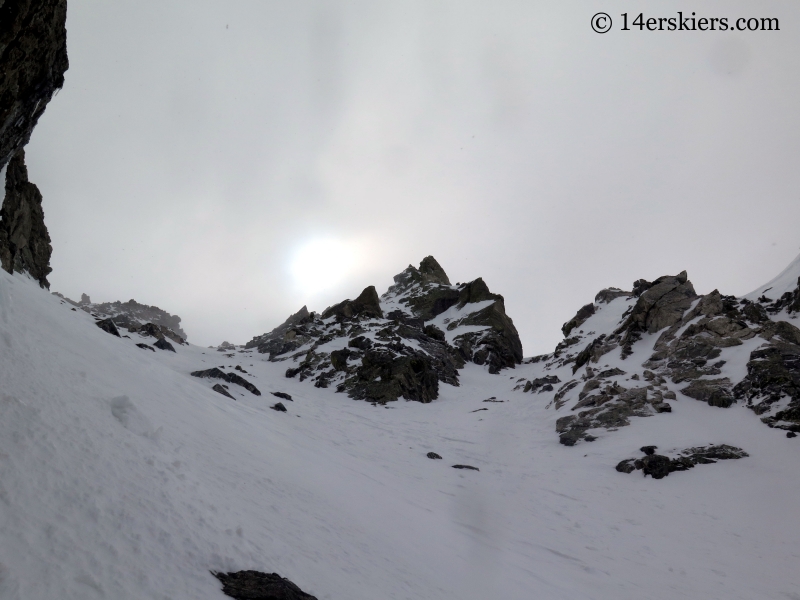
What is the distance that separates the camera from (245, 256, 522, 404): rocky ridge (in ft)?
119

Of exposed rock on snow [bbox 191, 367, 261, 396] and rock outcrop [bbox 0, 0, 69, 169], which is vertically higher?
rock outcrop [bbox 0, 0, 69, 169]

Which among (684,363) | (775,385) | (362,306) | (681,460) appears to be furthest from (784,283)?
(362,306)

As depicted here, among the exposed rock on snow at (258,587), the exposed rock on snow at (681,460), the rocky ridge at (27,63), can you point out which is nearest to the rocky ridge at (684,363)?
the exposed rock on snow at (681,460)

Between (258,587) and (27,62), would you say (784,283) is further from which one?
(27,62)

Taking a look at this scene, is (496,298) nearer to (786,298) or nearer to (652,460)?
(786,298)

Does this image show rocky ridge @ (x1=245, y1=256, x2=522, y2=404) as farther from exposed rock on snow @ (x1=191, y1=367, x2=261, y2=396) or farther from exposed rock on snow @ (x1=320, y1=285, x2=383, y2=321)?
exposed rock on snow @ (x1=191, y1=367, x2=261, y2=396)

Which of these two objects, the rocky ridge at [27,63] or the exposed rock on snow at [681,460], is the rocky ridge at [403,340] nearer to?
the exposed rock on snow at [681,460]

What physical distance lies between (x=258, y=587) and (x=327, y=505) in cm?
347

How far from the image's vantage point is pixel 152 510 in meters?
4.05

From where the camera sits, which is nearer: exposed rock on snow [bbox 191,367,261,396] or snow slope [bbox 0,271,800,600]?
snow slope [bbox 0,271,800,600]

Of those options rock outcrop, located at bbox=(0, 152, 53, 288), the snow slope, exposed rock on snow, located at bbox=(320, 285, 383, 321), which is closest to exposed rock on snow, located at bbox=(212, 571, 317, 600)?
the snow slope

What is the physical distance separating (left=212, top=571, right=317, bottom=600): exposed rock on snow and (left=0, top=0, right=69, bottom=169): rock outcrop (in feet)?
30.5

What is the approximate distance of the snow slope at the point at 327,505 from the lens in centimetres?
346

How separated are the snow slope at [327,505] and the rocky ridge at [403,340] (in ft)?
60.4
